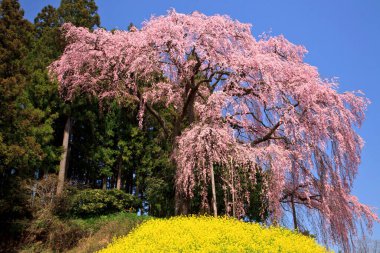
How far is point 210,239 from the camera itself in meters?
11.4

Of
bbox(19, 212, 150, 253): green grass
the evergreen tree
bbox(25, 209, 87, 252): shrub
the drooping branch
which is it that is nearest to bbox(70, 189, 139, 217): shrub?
the evergreen tree

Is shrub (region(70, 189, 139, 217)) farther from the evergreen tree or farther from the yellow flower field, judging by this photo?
the yellow flower field

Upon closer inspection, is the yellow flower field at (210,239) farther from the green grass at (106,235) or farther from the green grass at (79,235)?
the green grass at (79,235)

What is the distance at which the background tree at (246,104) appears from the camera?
1619 centimetres

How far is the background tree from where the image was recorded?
53.1 ft

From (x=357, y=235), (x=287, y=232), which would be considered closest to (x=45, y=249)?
(x=287, y=232)

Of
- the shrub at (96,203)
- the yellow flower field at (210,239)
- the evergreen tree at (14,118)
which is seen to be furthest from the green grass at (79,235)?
the shrub at (96,203)

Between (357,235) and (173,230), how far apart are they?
8.43 metres

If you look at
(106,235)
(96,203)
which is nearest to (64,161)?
(96,203)

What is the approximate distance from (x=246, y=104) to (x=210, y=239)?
26.9 feet

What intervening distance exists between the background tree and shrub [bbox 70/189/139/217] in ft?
23.4

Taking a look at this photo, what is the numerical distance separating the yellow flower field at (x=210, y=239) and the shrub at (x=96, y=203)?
31.7 feet

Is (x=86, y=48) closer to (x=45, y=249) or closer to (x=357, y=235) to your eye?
(x=45, y=249)

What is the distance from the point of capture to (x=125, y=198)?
25.1m
